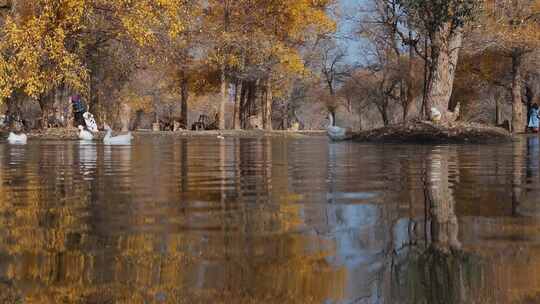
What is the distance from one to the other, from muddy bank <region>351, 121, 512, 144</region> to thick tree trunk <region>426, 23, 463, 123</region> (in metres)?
2.18

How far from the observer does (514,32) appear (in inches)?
1497

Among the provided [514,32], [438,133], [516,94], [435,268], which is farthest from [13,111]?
[435,268]

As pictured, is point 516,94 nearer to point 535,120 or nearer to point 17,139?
point 535,120

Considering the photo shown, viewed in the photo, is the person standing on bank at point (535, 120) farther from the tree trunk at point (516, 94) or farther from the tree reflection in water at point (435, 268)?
the tree reflection in water at point (435, 268)

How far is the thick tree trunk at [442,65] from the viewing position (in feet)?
75.9

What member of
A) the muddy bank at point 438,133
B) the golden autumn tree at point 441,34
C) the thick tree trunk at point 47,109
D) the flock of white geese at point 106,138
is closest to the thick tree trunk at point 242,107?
the thick tree trunk at point 47,109

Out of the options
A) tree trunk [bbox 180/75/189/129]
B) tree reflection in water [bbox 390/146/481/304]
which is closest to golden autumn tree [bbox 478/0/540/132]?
tree trunk [bbox 180/75/189/129]

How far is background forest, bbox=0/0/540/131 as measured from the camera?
2270 cm

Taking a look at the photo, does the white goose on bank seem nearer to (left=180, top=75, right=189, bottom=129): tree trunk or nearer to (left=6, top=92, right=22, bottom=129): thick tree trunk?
(left=180, top=75, right=189, bottom=129): tree trunk

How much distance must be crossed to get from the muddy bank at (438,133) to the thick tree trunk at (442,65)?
2.18 meters

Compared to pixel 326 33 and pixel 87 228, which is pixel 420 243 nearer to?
pixel 87 228

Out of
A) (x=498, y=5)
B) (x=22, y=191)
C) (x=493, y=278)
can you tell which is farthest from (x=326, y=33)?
(x=493, y=278)

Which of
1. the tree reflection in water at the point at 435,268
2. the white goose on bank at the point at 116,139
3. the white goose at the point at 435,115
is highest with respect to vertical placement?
the white goose at the point at 435,115

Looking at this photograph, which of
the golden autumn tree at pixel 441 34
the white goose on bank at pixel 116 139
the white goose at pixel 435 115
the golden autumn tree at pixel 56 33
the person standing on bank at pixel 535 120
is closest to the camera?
the white goose on bank at pixel 116 139
